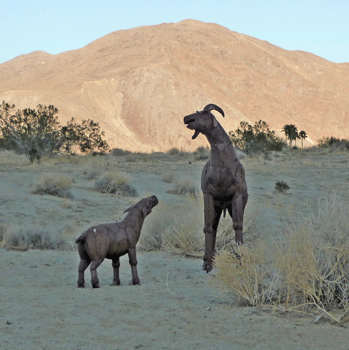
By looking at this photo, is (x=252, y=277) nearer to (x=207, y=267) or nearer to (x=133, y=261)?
(x=133, y=261)

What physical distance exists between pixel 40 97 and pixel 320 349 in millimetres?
66451

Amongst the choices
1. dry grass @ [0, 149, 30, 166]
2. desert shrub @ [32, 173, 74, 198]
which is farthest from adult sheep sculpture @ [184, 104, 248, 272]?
dry grass @ [0, 149, 30, 166]

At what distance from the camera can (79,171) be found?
21.6 meters

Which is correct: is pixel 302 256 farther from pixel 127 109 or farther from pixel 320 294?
pixel 127 109

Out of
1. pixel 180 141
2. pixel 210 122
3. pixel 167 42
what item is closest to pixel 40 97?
pixel 180 141

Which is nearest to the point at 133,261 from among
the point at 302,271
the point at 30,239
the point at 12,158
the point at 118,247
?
the point at 118,247

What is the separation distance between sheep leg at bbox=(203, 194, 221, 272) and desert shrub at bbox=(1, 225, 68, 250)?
3696mm

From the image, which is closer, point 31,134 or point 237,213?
point 237,213

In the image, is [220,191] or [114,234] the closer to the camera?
[114,234]

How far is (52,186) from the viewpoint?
15719mm

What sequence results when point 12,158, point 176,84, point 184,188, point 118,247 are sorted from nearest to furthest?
point 118,247, point 184,188, point 12,158, point 176,84

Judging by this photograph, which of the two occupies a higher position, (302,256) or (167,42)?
(167,42)

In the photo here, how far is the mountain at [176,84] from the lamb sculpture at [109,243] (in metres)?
52.9

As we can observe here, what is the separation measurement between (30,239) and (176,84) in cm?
6889
